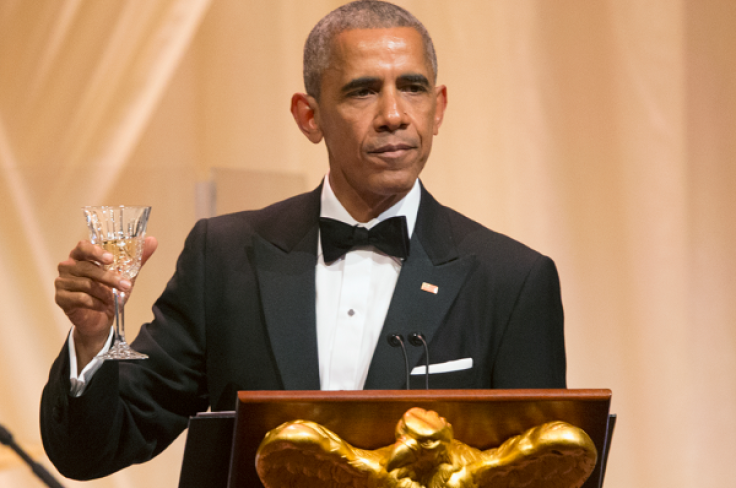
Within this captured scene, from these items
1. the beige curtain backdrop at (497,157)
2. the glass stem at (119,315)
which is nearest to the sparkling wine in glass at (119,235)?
the glass stem at (119,315)

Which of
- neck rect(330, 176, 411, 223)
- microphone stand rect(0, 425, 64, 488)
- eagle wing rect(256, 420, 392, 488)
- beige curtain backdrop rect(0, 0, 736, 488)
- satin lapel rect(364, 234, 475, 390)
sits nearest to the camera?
eagle wing rect(256, 420, 392, 488)

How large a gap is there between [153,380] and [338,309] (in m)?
0.37

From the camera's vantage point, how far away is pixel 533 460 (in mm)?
1075

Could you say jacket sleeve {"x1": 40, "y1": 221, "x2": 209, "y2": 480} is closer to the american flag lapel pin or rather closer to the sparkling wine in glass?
the sparkling wine in glass

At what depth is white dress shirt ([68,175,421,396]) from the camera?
5.22 ft

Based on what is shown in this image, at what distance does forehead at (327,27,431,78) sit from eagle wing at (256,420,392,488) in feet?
2.58

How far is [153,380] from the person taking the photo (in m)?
1.61

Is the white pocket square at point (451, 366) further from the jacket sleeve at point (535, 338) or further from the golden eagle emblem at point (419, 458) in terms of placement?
the golden eagle emblem at point (419, 458)

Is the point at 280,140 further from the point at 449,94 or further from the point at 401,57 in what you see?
the point at 401,57

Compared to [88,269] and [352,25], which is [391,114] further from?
[88,269]

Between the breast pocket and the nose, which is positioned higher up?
the nose

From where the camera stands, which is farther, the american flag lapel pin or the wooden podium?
the american flag lapel pin

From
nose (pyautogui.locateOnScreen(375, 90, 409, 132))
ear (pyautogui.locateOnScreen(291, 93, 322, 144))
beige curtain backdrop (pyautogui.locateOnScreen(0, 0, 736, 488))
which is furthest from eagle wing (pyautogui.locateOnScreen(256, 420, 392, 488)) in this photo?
beige curtain backdrop (pyautogui.locateOnScreen(0, 0, 736, 488))


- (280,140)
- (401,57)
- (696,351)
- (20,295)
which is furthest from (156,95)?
(696,351)
